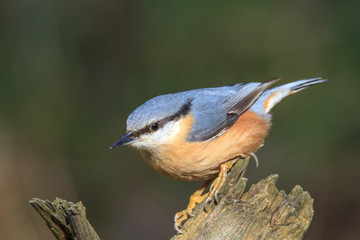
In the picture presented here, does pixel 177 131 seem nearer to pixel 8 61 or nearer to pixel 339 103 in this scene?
pixel 339 103

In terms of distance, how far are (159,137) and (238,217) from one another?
101 centimetres

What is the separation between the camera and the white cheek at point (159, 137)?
3.12 metres

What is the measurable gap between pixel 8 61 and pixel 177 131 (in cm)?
263

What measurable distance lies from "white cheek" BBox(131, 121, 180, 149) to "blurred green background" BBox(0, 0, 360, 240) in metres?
1.98

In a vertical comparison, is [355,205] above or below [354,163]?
below

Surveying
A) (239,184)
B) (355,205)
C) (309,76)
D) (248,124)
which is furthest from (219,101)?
(355,205)

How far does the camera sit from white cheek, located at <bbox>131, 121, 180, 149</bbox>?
312 centimetres

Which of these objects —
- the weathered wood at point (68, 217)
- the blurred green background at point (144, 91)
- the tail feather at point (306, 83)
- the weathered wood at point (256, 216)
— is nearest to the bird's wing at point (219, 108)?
the tail feather at point (306, 83)

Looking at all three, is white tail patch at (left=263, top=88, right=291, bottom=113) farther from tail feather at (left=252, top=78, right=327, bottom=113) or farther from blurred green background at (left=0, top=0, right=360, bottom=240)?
blurred green background at (left=0, top=0, right=360, bottom=240)

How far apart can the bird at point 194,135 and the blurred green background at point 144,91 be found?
1.51 meters

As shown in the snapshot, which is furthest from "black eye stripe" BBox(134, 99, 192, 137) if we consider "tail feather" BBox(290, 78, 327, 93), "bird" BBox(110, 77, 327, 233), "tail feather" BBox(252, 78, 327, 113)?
"tail feather" BBox(290, 78, 327, 93)

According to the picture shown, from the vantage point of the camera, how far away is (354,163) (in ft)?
15.3

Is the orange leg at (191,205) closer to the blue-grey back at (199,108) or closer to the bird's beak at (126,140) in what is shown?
the blue-grey back at (199,108)

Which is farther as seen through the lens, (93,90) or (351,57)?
(93,90)
